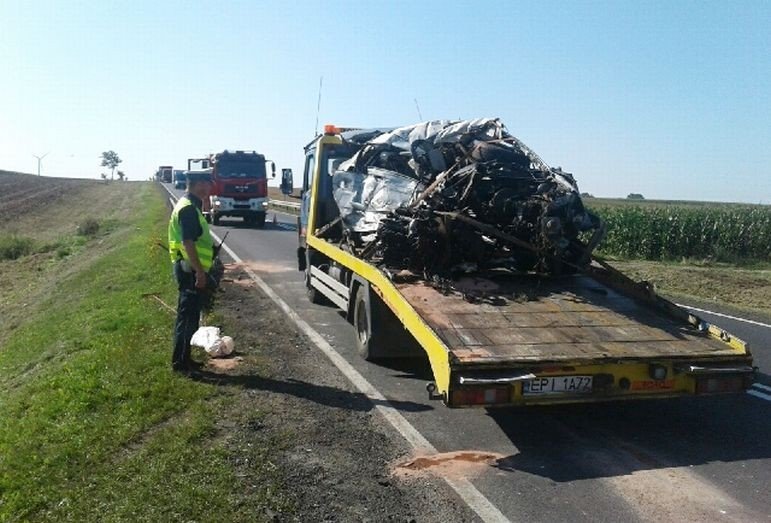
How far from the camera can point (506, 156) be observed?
7938 millimetres

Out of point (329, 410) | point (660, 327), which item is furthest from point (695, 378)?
point (329, 410)


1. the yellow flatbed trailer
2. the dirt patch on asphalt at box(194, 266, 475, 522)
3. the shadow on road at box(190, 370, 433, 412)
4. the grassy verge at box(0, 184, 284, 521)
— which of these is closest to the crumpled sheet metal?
the yellow flatbed trailer

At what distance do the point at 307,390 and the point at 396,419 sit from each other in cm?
109

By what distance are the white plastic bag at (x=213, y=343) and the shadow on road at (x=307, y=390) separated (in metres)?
0.64

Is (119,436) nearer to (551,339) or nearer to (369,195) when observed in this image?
(551,339)

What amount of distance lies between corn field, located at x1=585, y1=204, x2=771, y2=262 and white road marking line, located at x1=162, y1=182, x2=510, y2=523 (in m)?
17.2

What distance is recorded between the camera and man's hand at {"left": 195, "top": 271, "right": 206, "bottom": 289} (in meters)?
6.93

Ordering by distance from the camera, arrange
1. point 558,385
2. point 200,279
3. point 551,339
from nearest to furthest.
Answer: point 558,385
point 551,339
point 200,279

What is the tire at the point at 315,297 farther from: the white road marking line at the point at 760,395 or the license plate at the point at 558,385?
the license plate at the point at 558,385

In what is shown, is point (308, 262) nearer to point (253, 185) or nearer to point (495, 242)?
point (495, 242)

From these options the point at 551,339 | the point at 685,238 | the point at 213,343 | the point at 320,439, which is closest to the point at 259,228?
the point at 685,238

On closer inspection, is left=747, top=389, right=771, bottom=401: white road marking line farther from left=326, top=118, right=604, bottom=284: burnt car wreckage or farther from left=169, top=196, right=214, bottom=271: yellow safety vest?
left=169, top=196, right=214, bottom=271: yellow safety vest

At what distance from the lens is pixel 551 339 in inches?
225

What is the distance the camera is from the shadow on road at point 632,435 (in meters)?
5.17
